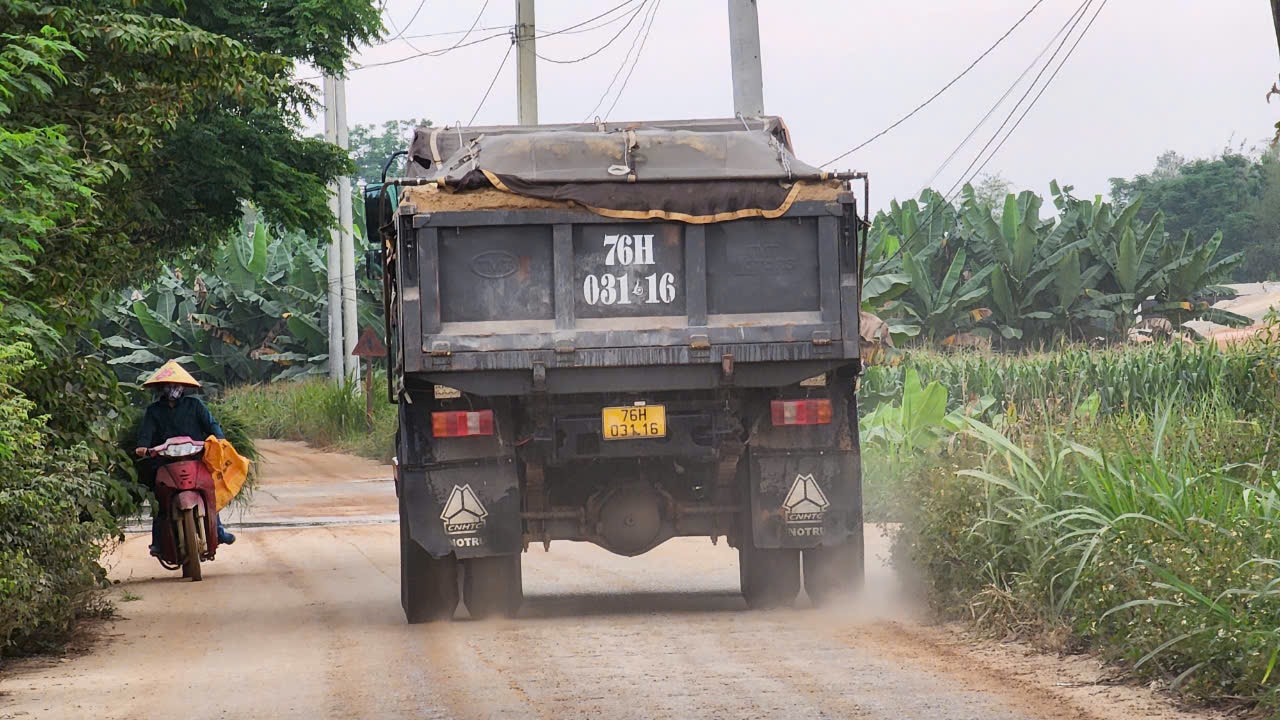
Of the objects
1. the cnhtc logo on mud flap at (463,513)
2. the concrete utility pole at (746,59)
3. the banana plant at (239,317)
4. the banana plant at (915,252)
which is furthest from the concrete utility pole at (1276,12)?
the banana plant at (239,317)

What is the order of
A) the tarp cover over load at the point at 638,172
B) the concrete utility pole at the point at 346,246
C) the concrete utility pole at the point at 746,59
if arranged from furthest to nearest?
the concrete utility pole at the point at 346,246 → the concrete utility pole at the point at 746,59 → the tarp cover over load at the point at 638,172

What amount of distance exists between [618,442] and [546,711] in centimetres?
313

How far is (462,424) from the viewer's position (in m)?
10.1

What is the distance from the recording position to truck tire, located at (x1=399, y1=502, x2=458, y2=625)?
34.4 feet

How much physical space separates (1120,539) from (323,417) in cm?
3148

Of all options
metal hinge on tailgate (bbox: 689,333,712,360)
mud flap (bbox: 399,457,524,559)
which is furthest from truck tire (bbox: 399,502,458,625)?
metal hinge on tailgate (bbox: 689,333,712,360)

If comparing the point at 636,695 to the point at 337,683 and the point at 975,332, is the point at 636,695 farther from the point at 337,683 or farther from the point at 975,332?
the point at 975,332

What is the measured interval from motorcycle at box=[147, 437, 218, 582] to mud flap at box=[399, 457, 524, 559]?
13.6 feet

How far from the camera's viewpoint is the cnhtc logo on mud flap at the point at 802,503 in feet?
33.5

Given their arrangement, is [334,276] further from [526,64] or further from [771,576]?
[771,576]

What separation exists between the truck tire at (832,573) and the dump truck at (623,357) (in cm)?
1

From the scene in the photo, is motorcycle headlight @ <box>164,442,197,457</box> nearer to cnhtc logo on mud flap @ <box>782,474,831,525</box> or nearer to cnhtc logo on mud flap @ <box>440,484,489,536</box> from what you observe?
cnhtc logo on mud flap @ <box>440,484,489,536</box>

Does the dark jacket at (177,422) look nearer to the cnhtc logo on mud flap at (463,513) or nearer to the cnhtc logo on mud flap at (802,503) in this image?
the cnhtc logo on mud flap at (463,513)

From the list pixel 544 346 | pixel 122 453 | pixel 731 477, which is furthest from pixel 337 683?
pixel 122 453
